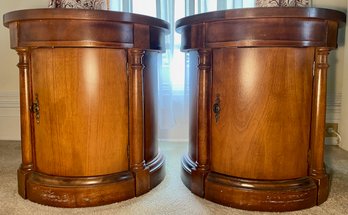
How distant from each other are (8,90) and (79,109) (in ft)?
4.39

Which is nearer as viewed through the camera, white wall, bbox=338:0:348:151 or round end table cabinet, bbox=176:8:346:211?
round end table cabinet, bbox=176:8:346:211

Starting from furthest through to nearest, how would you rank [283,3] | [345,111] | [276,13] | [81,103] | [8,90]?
[8,90] → [345,111] → [283,3] → [81,103] → [276,13]

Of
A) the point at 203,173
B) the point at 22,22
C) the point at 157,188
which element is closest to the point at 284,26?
the point at 203,173

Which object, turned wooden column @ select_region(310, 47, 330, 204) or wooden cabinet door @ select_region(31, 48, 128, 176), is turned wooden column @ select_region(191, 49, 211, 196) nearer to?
wooden cabinet door @ select_region(31, 48, 128, 176)

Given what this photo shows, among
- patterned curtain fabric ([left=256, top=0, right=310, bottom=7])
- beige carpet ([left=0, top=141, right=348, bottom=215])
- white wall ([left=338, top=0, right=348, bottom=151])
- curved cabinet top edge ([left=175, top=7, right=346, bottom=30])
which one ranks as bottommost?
beige carpet ([left=0, top=141, right=348, bottom=215])

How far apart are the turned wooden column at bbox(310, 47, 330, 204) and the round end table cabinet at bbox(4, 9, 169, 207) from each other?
2.23 ft

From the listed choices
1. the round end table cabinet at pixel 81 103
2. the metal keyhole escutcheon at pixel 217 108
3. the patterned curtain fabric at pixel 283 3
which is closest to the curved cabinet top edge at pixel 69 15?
the round end table cabinet at pixel 81 103

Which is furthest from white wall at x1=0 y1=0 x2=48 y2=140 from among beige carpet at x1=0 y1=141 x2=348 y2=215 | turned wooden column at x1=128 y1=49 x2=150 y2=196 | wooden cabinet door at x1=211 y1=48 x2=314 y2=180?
wooden cabinet door at x1=211 y1=48 x2=314 y2=180

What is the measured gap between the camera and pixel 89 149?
4.40 feet

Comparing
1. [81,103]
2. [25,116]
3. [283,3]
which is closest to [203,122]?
[81,103]

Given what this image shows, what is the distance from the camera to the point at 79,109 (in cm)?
131

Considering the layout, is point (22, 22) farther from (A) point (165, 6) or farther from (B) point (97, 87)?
(A) point (165, 6)

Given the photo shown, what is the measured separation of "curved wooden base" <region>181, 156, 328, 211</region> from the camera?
4.18ft

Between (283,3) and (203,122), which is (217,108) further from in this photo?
(283,3)
